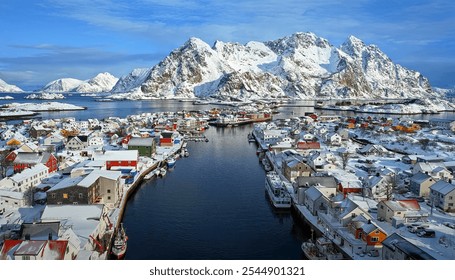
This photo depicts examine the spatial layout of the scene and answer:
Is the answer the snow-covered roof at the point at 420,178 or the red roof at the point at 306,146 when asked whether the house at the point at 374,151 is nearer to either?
the red roof at the point at 306,146

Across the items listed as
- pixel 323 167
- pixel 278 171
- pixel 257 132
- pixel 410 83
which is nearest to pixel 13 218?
pixel 278 171

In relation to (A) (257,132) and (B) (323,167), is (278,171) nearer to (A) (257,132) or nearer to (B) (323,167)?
(B) (323,167)

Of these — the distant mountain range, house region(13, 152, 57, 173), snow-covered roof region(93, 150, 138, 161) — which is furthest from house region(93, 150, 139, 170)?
the distant mountain range

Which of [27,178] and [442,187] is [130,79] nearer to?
[27,178]

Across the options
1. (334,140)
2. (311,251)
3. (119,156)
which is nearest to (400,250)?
(311,251)

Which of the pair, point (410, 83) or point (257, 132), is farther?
point (410, 83)
